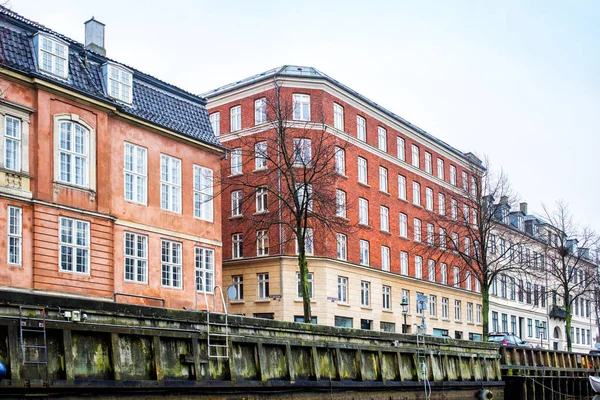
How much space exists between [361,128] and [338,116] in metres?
3.39

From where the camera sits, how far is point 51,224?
93.3 feet

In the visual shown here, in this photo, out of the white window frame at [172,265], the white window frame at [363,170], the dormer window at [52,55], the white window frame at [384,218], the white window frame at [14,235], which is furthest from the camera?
the white window frame at [384,218]

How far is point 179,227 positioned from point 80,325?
1848 centimetres

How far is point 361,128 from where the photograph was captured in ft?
179

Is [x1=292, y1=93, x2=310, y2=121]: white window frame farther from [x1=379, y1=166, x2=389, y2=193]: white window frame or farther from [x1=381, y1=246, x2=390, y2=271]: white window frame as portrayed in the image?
[x1=381, y1=246, x2=390, y2=271]: white window frame

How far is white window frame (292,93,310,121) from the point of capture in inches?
1966

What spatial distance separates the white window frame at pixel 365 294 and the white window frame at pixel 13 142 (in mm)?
29247

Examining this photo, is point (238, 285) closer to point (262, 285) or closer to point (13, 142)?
point (262, 285)

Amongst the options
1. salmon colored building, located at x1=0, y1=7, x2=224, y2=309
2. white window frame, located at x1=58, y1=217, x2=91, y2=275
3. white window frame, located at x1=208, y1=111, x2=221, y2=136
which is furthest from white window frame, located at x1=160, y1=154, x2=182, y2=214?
white window frame, located at x1=208, y1=111, x2=221, y2=136

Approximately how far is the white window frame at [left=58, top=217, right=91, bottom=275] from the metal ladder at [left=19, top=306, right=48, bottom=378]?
41.8 feet

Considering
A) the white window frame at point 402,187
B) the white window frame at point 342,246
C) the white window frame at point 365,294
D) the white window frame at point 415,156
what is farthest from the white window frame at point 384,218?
the white window frame at point 415,156

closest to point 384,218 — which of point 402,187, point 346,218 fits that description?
point 402,187

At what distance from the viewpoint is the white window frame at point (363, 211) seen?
53094 mm

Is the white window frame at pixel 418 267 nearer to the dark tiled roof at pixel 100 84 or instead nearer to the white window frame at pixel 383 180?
the white window frame at pixel 383 180
